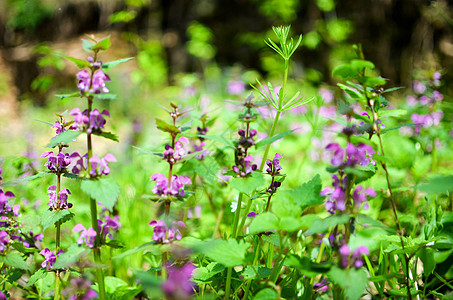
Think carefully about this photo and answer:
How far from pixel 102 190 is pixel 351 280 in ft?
2.31

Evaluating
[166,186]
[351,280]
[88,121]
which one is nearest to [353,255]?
[351,280]

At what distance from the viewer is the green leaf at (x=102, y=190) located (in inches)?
35.3

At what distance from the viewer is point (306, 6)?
6.63 metres

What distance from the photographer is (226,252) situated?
3.17 feet

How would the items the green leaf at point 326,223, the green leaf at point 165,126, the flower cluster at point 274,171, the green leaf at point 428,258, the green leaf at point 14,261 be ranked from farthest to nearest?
the green leaf at point 428,258 < the flower cluster at point 274,171 < the green leaf at point 14,261 < the green leaf at point 165,126 < the green leaf at point 326,223

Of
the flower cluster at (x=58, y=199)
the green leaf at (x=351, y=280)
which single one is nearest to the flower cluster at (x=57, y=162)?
the flower cluster at (x=58, y=199)

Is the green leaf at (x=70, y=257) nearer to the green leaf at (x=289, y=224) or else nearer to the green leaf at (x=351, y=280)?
the green leaf at (x=289, y=224)

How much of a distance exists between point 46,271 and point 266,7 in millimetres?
6093

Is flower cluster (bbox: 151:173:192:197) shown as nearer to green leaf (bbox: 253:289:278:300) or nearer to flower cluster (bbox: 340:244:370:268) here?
green leaf (bbox: 253:289:278:300)

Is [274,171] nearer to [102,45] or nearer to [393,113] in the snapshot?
[393,113]

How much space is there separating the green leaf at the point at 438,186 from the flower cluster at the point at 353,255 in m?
0.21

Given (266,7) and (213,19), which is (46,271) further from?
(213,19)

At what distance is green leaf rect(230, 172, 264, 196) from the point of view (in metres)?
1.01

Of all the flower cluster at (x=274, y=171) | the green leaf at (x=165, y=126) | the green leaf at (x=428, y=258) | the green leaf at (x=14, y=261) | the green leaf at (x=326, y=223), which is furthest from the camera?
the green leaf at (x=428, y=258)
